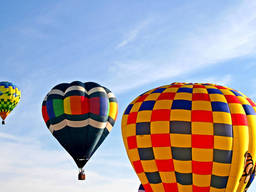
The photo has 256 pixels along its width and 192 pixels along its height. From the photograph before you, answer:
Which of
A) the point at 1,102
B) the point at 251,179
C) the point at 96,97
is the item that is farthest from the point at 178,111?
the point at 1,102

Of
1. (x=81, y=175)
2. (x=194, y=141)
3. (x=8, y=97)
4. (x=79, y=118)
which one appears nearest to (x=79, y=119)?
(x=79, y=118)

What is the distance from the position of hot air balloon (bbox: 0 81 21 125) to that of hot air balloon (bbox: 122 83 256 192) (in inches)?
769

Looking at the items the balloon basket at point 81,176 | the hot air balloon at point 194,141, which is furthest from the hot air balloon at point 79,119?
the hot air balloon at point 194,141

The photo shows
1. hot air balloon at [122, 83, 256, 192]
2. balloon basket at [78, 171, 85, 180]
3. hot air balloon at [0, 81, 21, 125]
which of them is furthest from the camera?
hot air balloon at [0, 81, 21, 125]

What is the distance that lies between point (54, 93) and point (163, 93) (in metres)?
9.37

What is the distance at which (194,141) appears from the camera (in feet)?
65.8

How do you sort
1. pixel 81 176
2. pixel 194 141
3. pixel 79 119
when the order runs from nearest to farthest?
1. pixel 194 141
2. pixel 81 176
3. pixel 79 119

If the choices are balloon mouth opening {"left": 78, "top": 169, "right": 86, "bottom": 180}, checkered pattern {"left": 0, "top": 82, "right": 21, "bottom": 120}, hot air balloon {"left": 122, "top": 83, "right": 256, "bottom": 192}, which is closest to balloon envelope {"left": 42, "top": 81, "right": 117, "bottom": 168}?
balloon mouth opening {"left": 78, "top": 169, "right": 86, "bottom": 180}

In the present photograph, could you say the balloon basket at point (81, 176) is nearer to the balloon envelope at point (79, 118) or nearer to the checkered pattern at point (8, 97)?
the balloon envelope at point (79, 118)

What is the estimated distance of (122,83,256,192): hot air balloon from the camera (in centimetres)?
2011

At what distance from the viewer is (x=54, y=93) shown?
29.2 m

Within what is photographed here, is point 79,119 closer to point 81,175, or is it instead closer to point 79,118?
point 79,118

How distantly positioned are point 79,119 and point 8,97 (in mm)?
12054

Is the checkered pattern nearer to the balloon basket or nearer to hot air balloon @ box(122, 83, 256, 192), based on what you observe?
the balloon basket
